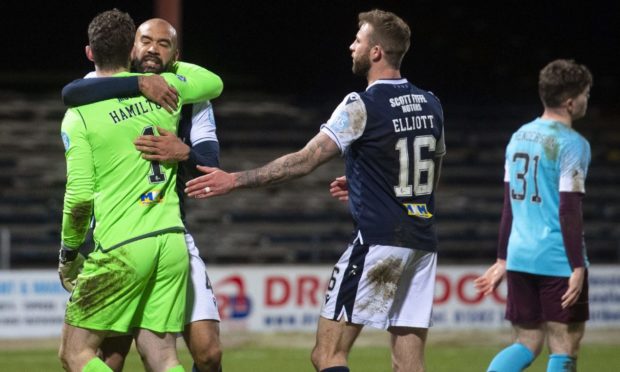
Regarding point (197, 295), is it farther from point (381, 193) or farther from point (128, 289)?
point (381, 193)

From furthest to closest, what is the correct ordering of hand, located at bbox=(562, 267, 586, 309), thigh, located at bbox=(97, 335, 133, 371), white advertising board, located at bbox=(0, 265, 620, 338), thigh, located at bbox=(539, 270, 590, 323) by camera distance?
white advertising board, located at bbox=(0, 265, 620, 338) → thigh, located at bbox=(539, 270, 590, 323) → hand, located at bbox=(562, 267, 586, 309) → thigh, located at bbox=(97, 335, 133, 371)

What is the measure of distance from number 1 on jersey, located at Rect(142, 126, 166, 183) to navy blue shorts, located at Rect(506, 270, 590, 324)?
2.20 metres

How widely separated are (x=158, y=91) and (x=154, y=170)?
0.35m

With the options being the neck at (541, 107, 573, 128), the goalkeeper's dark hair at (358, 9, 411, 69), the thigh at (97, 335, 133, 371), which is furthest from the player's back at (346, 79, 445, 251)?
the thigh at (97, 335, 133, 371)

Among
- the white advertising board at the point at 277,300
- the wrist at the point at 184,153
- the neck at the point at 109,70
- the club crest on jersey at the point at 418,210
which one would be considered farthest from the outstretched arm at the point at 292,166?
the white advertising board at the point at 277,300

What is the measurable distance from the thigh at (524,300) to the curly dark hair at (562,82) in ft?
3.13

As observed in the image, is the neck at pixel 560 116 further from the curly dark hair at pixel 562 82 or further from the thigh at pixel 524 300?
the thigh at pixel 524 300

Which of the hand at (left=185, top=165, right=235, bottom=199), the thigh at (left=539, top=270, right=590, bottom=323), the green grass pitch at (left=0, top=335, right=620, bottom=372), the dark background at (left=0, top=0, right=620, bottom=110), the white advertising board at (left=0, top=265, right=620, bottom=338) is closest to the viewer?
the hand at (left=185, top=165, right=235, bottom=199)

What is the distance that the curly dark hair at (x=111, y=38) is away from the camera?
506 centimetres

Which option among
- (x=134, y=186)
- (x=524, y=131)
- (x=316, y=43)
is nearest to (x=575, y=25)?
(x=316, y=43)

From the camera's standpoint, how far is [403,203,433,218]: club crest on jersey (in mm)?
5379

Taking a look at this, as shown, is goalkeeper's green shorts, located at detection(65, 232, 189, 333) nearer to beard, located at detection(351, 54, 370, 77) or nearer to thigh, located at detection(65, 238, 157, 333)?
thigh, located at detection(65, 238, 157, 333)

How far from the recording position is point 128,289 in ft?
16.9

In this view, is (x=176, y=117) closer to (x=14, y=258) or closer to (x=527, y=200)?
(x=527, y=200)
